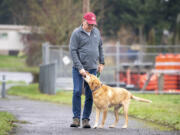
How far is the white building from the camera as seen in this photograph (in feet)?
204

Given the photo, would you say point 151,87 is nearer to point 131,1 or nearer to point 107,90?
point 107,90

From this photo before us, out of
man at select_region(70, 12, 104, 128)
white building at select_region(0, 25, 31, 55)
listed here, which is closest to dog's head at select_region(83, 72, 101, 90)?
man at select_region(70, 12, 104, 128)

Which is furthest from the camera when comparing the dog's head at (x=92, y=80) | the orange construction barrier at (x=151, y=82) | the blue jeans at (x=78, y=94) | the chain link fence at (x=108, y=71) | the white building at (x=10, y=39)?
the white building at (x=10, y=39)

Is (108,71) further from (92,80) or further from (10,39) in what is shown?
(10,39)

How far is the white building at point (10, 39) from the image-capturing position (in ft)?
204

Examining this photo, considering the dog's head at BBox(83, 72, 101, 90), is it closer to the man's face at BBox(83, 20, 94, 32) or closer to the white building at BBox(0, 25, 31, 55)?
the man's face at BBox(83, 20, 94, 32)

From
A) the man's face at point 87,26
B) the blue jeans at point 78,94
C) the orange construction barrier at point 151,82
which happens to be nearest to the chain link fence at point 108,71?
the orange construction barrier at point 151,82

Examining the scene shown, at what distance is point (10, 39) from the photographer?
64375 mm

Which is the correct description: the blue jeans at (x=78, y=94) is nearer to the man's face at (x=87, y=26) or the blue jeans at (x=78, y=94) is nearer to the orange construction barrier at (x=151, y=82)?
the man's face at (x=87, y=26)

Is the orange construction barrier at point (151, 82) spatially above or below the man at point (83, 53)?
below

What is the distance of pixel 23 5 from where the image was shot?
63219mm

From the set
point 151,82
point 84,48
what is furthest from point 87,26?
point 151,82

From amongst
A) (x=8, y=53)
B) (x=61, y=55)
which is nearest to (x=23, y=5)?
(x=8, y=53)

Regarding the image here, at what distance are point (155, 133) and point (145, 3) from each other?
45.0 metres
